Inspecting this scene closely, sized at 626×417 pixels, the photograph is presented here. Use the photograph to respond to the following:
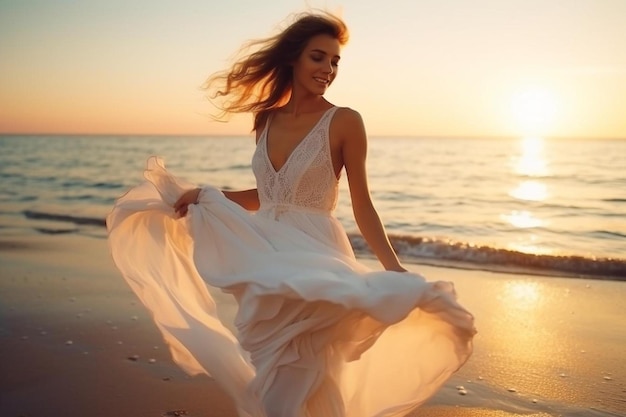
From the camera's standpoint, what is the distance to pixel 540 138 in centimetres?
7919

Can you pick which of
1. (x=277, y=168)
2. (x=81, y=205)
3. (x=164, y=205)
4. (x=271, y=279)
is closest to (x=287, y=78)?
(x=277, y=168)

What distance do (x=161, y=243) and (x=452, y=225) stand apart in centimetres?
1190

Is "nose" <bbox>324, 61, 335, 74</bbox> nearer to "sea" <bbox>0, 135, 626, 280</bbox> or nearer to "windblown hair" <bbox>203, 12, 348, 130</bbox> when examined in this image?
"windblown hair" <bbox>203, 12, 348, 130</bbox>

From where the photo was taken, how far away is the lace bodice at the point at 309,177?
365 centimetres

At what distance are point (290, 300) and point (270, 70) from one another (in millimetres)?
1741

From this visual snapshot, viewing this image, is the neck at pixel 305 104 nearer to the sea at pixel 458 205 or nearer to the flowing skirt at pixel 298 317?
the flowing skirt at pixel 298 317

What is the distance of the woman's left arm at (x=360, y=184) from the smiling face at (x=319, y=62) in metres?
0.29

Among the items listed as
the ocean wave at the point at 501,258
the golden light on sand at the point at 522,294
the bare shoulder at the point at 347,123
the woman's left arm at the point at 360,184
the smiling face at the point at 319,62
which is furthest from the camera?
the ocean wave at the point at 501,258

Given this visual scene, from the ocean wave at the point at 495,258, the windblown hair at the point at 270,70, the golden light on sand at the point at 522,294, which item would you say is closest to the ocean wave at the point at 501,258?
the ocean wave at the point at 495,258

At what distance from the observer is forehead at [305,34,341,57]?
3.82 metres

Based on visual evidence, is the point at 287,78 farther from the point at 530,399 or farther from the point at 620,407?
the point at 620,407

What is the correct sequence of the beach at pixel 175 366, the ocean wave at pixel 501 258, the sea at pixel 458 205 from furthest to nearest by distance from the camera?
the sea at pixel 458 205, the ocean wave at pixel 501 258, the beach at pixel 175 366

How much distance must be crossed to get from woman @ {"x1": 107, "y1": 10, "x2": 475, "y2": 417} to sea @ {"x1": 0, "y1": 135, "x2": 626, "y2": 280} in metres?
7.11

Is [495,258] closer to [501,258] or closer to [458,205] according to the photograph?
[501,258]
